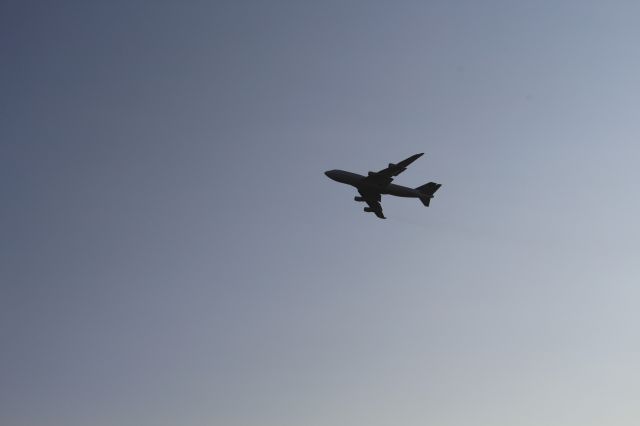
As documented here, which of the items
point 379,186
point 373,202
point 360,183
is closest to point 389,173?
point 379,186

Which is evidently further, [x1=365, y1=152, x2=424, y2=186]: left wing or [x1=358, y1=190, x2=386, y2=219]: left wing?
[x1=358, y1=190, x2=386, y2=219]: left wing

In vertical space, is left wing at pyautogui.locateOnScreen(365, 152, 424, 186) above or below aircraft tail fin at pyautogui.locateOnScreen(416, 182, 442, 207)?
below

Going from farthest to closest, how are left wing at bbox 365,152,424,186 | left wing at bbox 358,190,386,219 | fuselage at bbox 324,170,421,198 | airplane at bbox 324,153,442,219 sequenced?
left wing at bbox 358,190,386,219 → fuselage at bbox 324,170,421,198 → airplane at bbox 324,153,442,219 → left wing at bbox 365,152,424,186

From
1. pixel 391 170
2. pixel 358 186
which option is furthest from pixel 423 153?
pixel 358 186

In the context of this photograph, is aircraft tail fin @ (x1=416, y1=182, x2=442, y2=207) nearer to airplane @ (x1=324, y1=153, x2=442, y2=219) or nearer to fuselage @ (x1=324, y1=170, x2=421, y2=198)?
airplane @ (x1=324, y1=153, x2=442, y2=219)

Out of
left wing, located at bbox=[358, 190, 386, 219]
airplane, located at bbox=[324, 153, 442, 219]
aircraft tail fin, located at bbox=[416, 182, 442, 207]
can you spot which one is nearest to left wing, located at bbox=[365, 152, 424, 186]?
airplane, located at bbox=[324, 153, 442, 219]

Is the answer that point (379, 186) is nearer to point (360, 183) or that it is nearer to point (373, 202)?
point (360, 183)

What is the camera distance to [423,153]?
10500 centimetres

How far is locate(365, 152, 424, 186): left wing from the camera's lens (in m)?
107

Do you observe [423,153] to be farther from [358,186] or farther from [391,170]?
[358,186]

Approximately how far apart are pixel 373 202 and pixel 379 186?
587cm

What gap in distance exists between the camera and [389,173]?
361 ft

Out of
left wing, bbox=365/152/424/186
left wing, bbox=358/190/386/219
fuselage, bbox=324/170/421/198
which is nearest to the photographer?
left wing, bbox=365/152/424/186

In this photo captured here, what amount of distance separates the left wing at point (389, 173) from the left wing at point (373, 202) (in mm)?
3965
